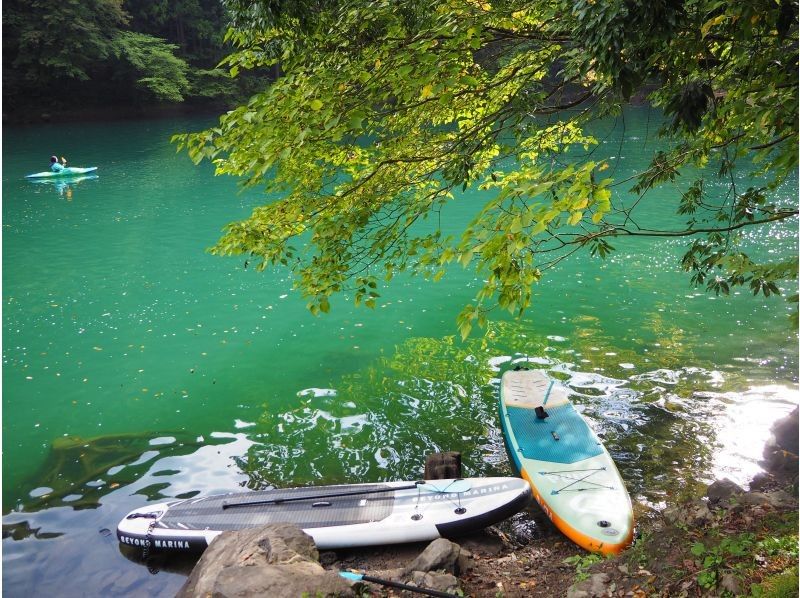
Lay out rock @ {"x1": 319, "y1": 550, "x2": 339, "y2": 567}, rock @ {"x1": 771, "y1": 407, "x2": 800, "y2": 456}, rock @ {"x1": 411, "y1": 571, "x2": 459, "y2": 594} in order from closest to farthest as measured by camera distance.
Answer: rock @ {"x1": 411, "y1": 571, "x2": 459, "y2": 594}, rock @ {"x1": 319, "y1": 550, "x2": 339, "y2": 567}, rock @ {"x1": 771, "y1": 407, "x2": 800, "y2": 456}

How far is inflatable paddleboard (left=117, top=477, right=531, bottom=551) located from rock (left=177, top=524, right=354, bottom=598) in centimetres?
58

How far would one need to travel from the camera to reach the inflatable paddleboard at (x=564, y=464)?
6.16m

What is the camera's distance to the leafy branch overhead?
3641 mm

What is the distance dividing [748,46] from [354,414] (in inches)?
269

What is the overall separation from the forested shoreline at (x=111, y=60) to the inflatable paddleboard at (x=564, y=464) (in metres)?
29.9

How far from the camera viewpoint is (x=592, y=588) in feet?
15.9

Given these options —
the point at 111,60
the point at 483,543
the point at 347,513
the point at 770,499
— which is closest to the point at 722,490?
the point at 770,499

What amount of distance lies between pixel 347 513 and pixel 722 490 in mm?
3945

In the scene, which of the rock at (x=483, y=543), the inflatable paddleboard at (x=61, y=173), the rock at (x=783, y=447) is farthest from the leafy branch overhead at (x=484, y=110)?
the inflatable paddleboard at (x=61, y=173)

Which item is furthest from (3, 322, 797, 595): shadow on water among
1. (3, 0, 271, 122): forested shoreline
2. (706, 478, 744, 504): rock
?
(3, 0, 271, 122): forested shoreline

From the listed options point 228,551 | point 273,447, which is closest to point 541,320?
point 273,447

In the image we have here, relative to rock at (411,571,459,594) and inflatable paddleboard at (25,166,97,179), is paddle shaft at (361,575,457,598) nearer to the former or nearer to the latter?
rock at (411,571,459,594)

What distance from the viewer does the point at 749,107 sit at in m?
3.94

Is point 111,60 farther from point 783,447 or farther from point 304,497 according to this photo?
point 783,447
